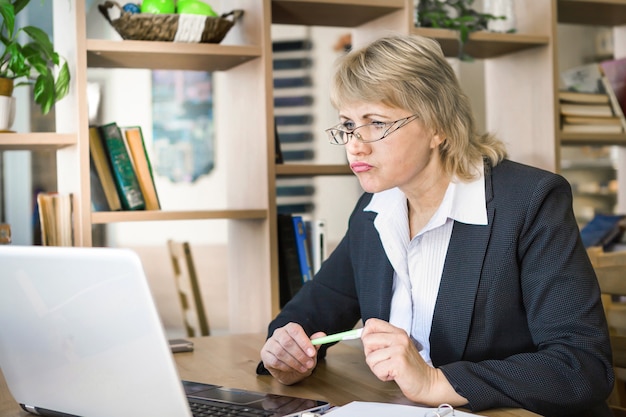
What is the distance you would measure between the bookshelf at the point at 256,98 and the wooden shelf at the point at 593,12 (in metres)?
0.01

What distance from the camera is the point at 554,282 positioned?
145cm

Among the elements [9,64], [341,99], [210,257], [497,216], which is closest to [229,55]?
[9,64]

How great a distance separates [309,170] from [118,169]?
0.55 metres

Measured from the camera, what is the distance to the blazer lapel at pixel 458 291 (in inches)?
60.5

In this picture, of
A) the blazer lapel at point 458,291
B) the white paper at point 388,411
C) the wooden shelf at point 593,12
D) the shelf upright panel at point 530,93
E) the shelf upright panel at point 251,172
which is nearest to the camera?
the white paper at point 388,411

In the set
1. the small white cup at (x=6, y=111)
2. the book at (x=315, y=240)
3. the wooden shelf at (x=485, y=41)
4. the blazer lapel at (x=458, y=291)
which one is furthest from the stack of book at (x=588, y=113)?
the small white cup at (x=6, y=111)

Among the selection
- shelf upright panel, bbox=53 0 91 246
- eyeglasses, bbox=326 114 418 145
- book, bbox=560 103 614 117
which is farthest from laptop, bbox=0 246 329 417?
book, bbox=560 103 614 117

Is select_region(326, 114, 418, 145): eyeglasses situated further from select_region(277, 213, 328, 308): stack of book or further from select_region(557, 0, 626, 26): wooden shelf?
select_region(557, 0, 626, 26): wooden shelf

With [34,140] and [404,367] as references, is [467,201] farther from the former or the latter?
[34,140]

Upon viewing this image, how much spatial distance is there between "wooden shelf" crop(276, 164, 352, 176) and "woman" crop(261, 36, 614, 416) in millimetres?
590

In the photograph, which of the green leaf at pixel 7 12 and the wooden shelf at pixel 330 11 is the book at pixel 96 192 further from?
the wooden shelf at pixel 330 11

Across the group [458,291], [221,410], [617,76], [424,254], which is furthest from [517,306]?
[617,76]

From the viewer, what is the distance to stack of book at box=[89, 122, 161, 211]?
7.31ft

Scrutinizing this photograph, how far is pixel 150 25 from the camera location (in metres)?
2.23
